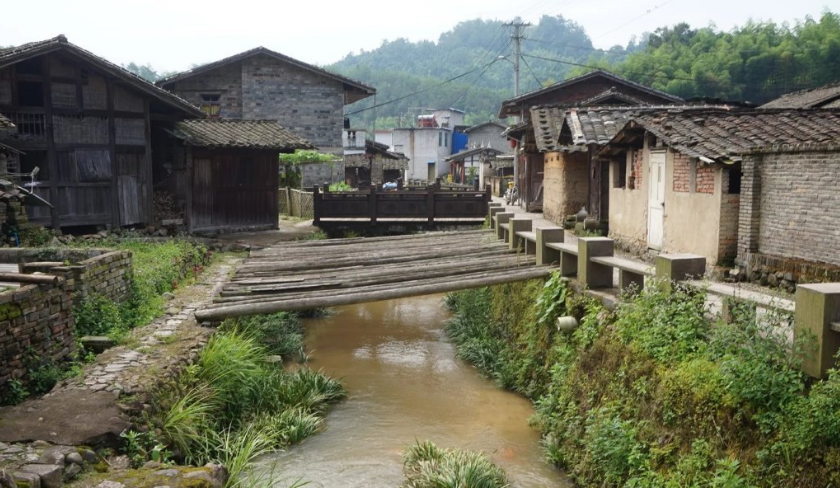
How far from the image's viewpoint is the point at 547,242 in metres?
10.6

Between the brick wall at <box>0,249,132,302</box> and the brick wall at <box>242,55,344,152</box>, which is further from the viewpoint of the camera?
the brick wall at <box>242,55,344,152</box>

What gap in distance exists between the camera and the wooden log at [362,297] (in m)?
9.70

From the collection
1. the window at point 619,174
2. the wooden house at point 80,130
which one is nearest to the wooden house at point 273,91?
the wooden house at point 80,130

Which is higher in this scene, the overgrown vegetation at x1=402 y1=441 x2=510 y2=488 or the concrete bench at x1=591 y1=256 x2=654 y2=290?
the concrete bench at x1=591 y1=256 x2=654 y2=290

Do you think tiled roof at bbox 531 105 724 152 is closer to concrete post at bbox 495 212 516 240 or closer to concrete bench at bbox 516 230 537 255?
concrete post at bbox 495 212 516 240

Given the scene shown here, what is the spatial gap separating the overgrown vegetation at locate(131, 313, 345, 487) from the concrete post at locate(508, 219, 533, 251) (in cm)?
385

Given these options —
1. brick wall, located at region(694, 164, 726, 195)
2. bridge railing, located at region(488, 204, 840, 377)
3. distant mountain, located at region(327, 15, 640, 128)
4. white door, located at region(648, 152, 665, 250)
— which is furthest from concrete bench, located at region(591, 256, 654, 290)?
distant mountain, located at region(327, 15, 640, 128)

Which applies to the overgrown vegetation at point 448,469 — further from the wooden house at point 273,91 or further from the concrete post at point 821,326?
the wooden house at point 273,91

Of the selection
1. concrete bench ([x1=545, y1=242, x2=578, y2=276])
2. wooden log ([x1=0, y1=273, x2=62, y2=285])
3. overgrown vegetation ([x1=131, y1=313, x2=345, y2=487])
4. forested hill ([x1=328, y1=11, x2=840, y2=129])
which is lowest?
overgrown vegetation ([x1=131, y1=313, x2=345, y2=487])

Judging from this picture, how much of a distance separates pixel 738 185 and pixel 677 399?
5503 millimetres

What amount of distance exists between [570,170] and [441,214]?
14.9ft

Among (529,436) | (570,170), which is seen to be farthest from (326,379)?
(570,170)

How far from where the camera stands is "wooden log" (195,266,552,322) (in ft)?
31.8

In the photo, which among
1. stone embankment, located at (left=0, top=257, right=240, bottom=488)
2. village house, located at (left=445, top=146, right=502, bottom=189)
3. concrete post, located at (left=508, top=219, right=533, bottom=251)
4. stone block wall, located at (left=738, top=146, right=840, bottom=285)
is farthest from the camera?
village house, located at (left=445, top=146, right=502, bottom=189)
